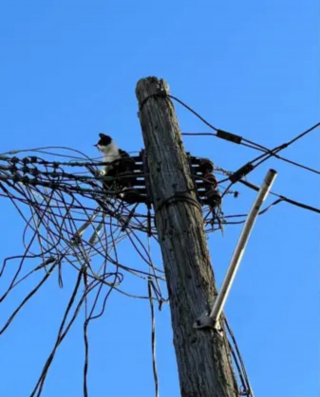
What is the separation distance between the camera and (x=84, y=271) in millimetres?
5938

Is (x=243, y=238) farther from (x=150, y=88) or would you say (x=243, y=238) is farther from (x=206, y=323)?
(x=150, y=88)

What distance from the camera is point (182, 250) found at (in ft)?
13.7

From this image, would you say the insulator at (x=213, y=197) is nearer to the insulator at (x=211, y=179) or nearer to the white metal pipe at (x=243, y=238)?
the insulator at (x=211, y=179)

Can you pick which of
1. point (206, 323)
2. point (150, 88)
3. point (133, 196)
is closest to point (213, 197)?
point (133, 196)

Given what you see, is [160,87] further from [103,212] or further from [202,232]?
[202,232]

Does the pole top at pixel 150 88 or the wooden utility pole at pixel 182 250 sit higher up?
the pole top at pixel 150 88

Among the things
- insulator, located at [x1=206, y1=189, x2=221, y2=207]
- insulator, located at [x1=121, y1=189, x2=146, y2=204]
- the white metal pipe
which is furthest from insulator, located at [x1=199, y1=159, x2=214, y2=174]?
the white metal pipe

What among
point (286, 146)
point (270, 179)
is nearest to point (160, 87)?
point (286, 146)

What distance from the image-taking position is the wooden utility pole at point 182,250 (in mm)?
3633

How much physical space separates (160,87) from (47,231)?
1.50 meters

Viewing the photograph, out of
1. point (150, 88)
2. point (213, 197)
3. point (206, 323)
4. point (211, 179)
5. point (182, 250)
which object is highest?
point (150, 88)

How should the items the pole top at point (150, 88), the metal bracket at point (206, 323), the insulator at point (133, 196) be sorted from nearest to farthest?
the metal bracket at point (206, 323), the insulator at point (133, 196), the pole top at point (150, 88)

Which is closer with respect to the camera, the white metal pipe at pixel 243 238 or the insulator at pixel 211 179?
the white metal pipe at pixel 243 238

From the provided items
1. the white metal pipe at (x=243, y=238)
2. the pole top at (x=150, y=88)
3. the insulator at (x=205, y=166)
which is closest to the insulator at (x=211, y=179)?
the insulator at (x=205, y=166)
